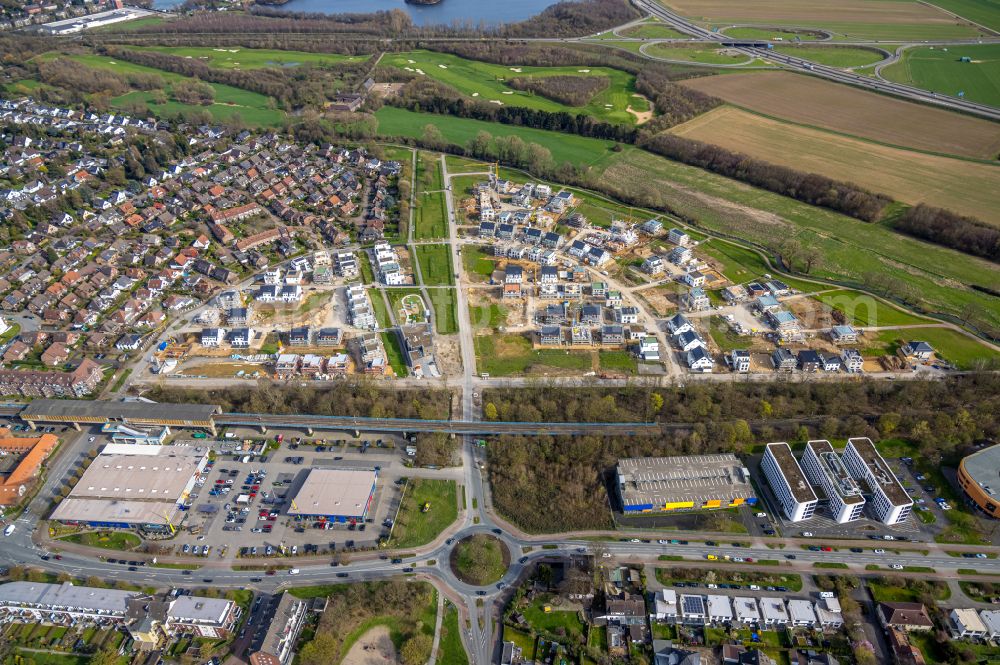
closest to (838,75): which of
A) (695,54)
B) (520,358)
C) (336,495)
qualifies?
(695,54)

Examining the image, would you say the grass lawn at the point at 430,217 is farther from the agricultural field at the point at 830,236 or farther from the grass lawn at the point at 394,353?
the agricultural field at the point at 830,236

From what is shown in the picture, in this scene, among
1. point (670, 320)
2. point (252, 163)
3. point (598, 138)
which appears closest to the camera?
point (670, 320)

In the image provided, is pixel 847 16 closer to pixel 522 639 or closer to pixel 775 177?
pixel 775 177

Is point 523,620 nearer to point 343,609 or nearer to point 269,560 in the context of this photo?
point 343,609

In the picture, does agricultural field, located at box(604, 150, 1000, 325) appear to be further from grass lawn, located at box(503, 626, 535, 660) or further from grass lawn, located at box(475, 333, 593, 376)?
grass lawn, located at box(503, 626, 535, 660)

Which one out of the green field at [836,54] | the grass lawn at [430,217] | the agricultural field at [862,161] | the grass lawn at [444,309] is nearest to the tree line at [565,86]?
the agricultural field at [862,161]

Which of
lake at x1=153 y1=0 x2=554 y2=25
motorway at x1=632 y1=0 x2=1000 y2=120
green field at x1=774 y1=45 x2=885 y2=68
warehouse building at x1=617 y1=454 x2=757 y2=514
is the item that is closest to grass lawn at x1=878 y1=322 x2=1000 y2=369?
warehouse building at x1=617 y1=454 x2=757 y2=514

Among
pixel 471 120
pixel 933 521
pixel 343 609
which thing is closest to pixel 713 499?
pixel 933 521
